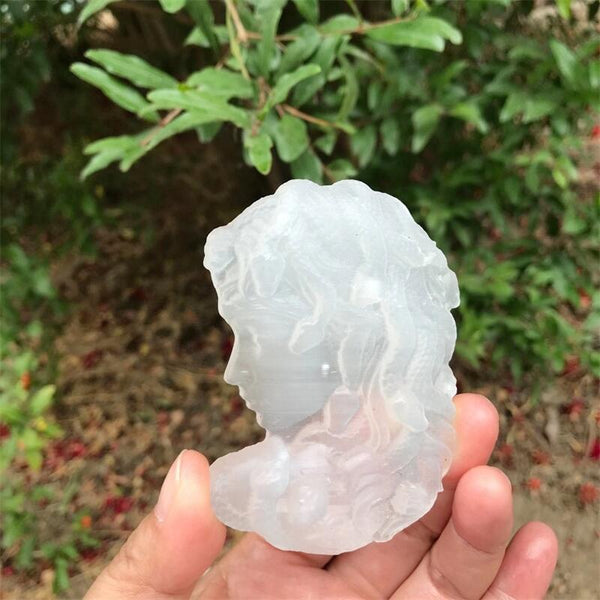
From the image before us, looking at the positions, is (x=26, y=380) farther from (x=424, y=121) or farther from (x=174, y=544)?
(x=424, y=121)

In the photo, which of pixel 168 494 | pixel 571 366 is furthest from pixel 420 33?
pixel 571 366

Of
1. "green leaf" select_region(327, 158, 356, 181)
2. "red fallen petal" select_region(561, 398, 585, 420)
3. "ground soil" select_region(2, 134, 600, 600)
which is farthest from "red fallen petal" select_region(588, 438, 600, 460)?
"green leaf" select_region(327, 158, 356, 181)

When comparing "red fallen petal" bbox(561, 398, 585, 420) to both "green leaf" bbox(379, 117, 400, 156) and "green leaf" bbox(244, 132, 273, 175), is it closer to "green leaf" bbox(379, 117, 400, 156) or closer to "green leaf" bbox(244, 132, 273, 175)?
"green leaf" bbox(379, 117, 400, 156)

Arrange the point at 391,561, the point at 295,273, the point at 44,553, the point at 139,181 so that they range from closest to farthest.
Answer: the point at 295,273 → the point at 391,561 → the point at 44,553 → the point at 139,181

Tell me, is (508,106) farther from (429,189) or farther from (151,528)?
(151,528)

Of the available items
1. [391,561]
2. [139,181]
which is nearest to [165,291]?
[139,181]
